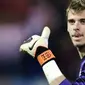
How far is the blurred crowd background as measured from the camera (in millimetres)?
3289

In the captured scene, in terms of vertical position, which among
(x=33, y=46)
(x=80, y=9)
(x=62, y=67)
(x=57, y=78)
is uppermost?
(x=80, y=9)

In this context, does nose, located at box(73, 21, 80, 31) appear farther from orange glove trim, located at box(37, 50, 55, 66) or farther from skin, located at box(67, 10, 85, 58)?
orange glove trim, located at box(37, 50, 55, 66)

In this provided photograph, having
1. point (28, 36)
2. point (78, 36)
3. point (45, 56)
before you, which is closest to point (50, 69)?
point (45, 56)

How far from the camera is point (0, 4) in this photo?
350 centimetres

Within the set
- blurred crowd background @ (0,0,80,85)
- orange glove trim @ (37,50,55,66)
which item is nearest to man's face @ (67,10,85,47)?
orange glove trim @ (37,50,55,66)

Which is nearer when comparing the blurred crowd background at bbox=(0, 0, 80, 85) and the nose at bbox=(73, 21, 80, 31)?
the nose at bbox=(73, 21, 80, 31)

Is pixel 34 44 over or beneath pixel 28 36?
over

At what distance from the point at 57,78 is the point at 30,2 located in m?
1.77

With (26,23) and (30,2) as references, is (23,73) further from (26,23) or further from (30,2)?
(30,2)

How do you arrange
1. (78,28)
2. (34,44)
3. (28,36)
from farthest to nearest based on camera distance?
(28,36)
(34,44)
(78,28)

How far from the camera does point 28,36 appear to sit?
3361 mm

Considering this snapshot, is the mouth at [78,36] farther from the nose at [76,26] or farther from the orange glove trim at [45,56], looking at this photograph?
the orange glove trim at [45,56]

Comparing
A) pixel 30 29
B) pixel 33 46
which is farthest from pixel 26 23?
pixel 33 46

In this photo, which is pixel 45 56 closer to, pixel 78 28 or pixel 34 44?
pixel 34 44
